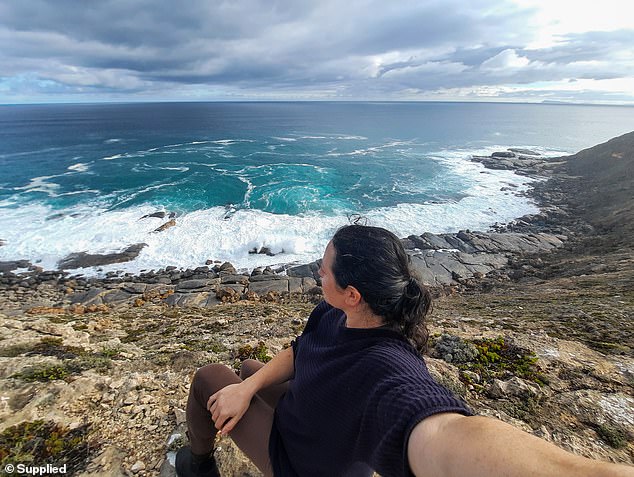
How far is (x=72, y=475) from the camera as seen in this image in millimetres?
3031

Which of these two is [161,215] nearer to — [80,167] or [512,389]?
[80,167]

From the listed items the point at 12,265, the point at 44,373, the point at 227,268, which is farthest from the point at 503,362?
the point at 12,265

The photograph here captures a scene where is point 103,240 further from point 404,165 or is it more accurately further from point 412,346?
point 404,165

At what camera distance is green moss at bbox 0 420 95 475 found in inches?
122

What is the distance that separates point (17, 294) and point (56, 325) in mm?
14984

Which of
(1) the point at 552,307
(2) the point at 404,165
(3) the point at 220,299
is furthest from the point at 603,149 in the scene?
(3) the point at 220,299

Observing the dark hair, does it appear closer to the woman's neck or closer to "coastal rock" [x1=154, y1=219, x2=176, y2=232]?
the woman's neck

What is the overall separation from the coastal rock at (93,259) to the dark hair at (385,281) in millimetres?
24271

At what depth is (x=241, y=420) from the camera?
8.39 ft

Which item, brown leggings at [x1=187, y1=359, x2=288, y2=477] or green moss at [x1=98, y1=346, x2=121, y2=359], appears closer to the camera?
brown leggings at [x1=187, y1=359, x2=288, y2=477]

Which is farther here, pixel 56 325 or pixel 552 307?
pixel 552 307

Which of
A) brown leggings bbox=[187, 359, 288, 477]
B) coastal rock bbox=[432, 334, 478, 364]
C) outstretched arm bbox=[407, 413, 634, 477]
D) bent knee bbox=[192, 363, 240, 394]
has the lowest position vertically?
coastal rock bbox=[432, 334, 478, 364]

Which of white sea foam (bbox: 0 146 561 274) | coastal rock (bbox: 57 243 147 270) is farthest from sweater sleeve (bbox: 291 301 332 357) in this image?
coastal rock (bbox: 57 243 147 270)

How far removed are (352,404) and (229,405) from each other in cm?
117
